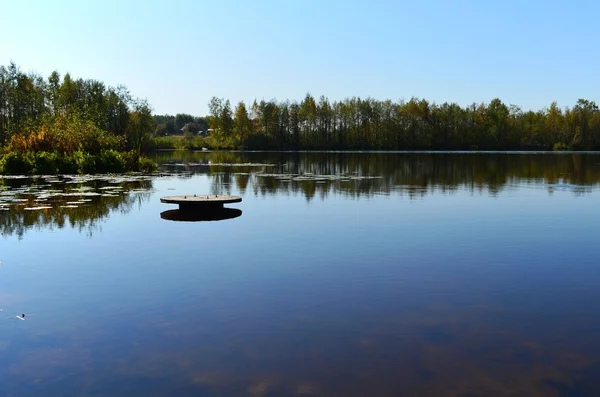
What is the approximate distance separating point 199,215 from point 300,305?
13.9 m

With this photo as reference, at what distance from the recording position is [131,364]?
315 inches

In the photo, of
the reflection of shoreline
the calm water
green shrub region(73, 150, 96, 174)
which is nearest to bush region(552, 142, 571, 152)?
green shrub region(73, 150, 96, 174)

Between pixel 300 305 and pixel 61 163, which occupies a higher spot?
pixel 61 163

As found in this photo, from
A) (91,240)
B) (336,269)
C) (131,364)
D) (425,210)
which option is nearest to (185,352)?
(131,364)

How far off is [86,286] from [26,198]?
1925 centimetres

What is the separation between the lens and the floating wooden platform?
2338 cm

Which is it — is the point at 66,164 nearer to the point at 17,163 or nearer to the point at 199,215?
the point at 17,163

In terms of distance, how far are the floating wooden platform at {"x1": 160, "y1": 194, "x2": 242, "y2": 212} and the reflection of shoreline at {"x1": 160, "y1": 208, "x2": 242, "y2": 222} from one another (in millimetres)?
321

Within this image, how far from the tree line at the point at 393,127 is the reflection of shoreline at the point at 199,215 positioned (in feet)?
443

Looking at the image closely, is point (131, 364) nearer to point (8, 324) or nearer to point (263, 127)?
point (8, 324)

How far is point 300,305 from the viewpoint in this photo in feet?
35.5

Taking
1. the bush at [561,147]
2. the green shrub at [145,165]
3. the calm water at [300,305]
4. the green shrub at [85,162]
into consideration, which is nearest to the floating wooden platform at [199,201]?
the calm water at [300,305]

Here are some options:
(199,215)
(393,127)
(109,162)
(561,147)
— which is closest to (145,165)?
(109,162)

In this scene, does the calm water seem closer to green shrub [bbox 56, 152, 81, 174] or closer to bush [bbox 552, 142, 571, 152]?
green shrub [bbox 56, 152, 81, 174]
